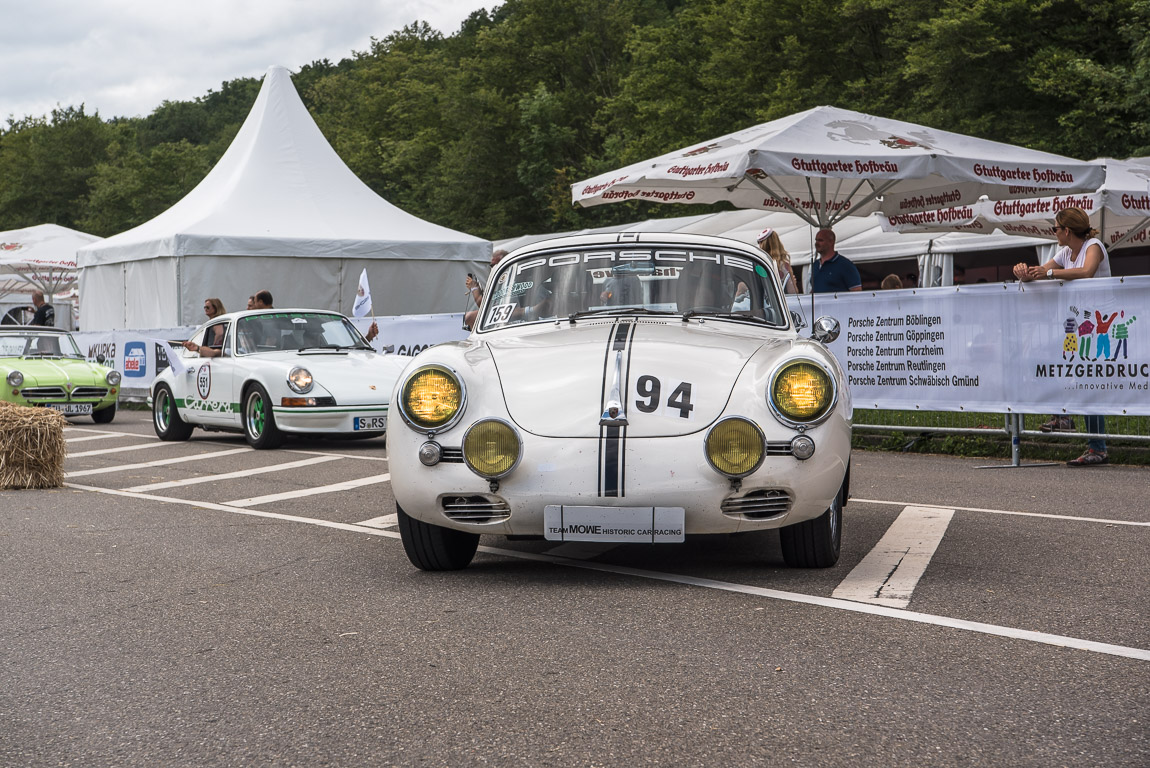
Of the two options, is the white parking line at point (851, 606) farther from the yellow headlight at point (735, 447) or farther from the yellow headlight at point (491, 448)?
the yellow headlight at point (491, 448)

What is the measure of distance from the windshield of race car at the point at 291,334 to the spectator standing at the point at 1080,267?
22.7ft

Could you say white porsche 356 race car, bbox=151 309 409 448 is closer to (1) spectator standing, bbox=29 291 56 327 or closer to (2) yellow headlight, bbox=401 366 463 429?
(2) yellow headlight, bbox=401 366 463 429

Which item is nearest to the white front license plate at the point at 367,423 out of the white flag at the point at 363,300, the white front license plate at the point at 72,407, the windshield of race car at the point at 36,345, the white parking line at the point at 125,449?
the white parking line at the point at 125,449

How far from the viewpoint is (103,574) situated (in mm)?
5621

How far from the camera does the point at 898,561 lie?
5.61 meters

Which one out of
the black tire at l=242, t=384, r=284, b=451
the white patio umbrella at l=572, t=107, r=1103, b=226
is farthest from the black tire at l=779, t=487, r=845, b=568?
the black tire at l=242, t=384, r=284, b=451

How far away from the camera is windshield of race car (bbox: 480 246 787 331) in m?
6.04

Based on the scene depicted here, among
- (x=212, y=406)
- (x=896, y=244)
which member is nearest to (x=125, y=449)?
(x=212, y=406)

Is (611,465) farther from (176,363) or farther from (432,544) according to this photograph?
(176,363)

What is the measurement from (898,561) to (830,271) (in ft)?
22.2

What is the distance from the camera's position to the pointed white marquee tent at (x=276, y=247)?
21797 millimetres

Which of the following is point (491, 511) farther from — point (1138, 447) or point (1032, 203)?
point (1032, 203)

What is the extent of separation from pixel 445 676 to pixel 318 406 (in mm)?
8378

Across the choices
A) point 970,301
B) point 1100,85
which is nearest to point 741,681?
point 970,301
